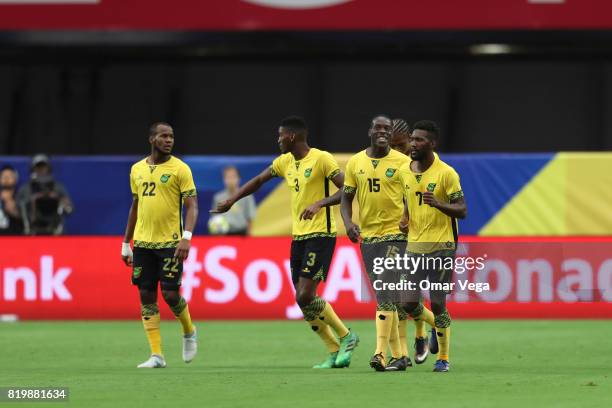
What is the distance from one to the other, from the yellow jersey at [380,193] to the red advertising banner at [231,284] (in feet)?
21.9

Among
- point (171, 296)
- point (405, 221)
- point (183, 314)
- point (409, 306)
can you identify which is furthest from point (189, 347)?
point (405, 221)

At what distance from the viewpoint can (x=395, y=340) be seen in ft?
46.9

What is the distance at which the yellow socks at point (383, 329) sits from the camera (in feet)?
45.8

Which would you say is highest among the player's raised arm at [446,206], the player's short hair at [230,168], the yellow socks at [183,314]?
the player's short hair at [230,168]

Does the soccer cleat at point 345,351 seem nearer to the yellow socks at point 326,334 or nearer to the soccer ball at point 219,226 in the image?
the yellow socks at point 326,334

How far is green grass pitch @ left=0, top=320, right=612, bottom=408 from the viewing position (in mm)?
11719

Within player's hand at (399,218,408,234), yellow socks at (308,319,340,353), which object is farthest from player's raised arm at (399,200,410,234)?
yellow socks at (308,319,340,353)

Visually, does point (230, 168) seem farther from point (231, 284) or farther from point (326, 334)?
point (326, 334)

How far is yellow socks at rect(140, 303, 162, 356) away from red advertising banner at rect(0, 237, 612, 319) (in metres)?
6.30

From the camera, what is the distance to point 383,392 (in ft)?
39.7

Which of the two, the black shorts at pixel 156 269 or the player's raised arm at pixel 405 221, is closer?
the player's raised arm at pixel 405 221

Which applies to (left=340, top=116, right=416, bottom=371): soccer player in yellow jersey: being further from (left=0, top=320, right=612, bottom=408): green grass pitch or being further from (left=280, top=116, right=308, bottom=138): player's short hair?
(left=0, top=320, right=612, bottom=408): green grass pitch

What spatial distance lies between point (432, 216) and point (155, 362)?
10.4 feet

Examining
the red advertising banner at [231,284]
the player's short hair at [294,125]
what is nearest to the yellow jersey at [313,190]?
the player's short hair at [294,125]
